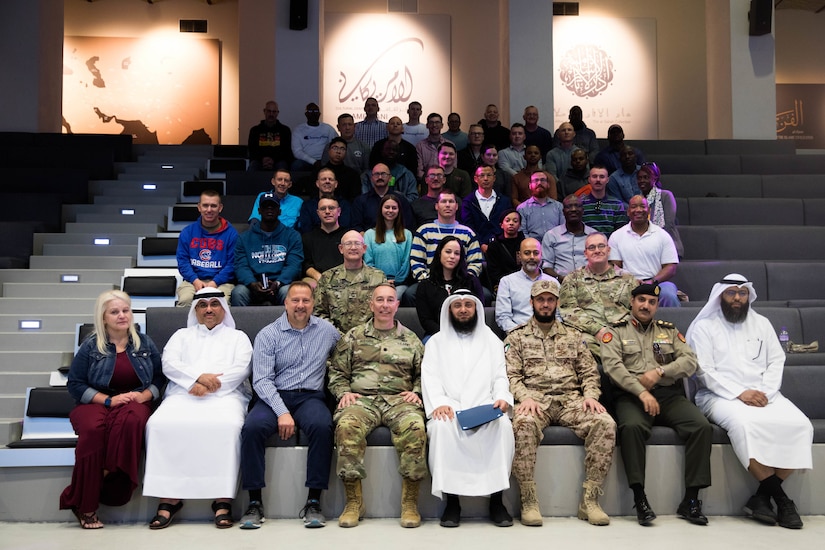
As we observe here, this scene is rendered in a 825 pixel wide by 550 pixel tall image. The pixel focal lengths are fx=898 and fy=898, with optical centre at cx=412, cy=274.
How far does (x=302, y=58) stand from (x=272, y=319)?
528cm

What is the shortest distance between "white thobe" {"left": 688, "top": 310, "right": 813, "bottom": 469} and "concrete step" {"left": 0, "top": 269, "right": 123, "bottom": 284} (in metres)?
4.07

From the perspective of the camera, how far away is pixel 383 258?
5.90 meters

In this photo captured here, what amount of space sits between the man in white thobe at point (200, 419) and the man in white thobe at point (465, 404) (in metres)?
0.97

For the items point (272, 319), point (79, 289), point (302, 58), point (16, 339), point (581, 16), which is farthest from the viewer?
point (581, 16)

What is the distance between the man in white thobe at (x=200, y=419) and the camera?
4293 millimetres

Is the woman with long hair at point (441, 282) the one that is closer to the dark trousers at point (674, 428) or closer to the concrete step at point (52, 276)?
the dark trousers at point (674, 428)

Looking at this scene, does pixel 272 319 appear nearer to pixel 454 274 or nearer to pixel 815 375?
pixel 454 274

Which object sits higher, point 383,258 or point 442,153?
point 442,153

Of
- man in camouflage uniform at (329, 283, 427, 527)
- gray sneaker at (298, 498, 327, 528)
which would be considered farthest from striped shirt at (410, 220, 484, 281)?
gray sneaker at (298, 498, 327, 528)

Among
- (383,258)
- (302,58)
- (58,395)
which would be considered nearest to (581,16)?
(302,58)

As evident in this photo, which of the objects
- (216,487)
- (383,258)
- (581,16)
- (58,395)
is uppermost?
(581,16)

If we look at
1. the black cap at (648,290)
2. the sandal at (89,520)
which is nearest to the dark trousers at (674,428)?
the black cap at (648,290)

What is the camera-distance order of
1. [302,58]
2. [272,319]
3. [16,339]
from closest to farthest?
[272,319] → [16,339] → [302,58]

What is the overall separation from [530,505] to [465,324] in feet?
3.28
